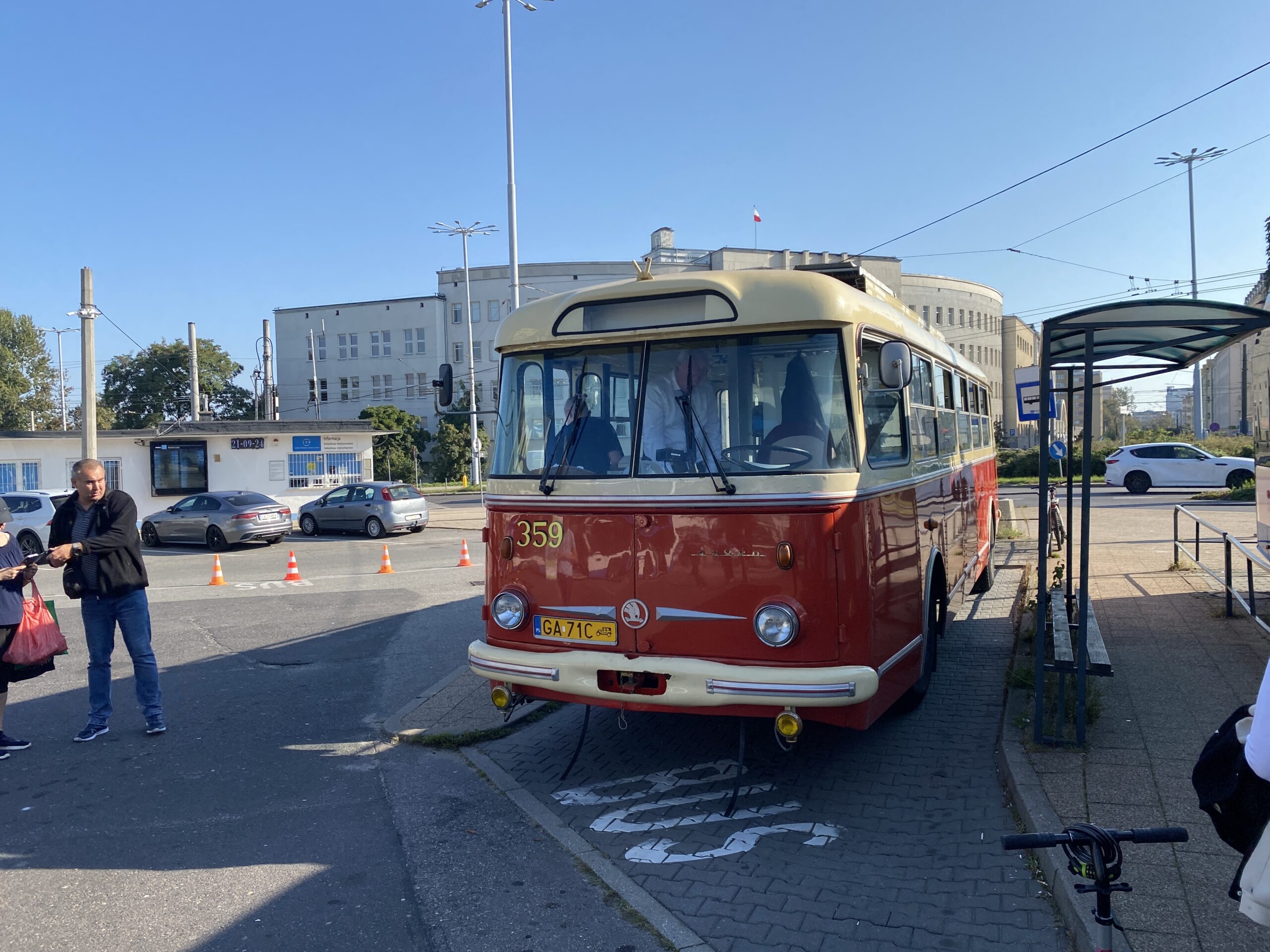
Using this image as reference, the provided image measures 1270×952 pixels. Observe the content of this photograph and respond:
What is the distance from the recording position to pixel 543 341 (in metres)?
5.75

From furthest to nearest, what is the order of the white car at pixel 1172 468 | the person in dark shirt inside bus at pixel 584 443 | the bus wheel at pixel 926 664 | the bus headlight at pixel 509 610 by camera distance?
1. the white car at pixel 1172 468
2. the bus wheel at pixel 926 664
3. the bus headlight at pixel 509 610
4. the person in dark shirt inside bus at pixel 584 443

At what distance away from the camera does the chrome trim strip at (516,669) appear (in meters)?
5.41

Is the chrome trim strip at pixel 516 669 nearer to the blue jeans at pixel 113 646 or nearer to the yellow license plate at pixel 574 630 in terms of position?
the yellow license plate at pixel 574 630

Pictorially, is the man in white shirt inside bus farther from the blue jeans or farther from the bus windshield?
the blue jeans

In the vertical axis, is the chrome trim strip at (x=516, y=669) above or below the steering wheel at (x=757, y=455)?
below

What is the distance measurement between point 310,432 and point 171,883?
30.7m

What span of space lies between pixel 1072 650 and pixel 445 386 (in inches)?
184

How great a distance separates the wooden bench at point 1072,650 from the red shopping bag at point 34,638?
21.0ft

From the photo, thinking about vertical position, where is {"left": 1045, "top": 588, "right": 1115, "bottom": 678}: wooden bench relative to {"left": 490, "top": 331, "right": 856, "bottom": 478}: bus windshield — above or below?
below

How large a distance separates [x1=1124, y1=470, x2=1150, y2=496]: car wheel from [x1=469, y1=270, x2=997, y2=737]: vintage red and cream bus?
28.0 meters

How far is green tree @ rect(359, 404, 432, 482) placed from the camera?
54.5m

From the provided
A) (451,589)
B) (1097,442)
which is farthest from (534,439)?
(1097,442)

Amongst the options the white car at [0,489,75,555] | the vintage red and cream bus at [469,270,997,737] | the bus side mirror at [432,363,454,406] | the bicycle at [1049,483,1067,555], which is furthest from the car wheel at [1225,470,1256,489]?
the white car at [0,489,75,555]

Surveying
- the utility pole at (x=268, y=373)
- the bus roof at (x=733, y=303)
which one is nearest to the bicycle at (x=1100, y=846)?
the bus roof at (x=733, y=303)
